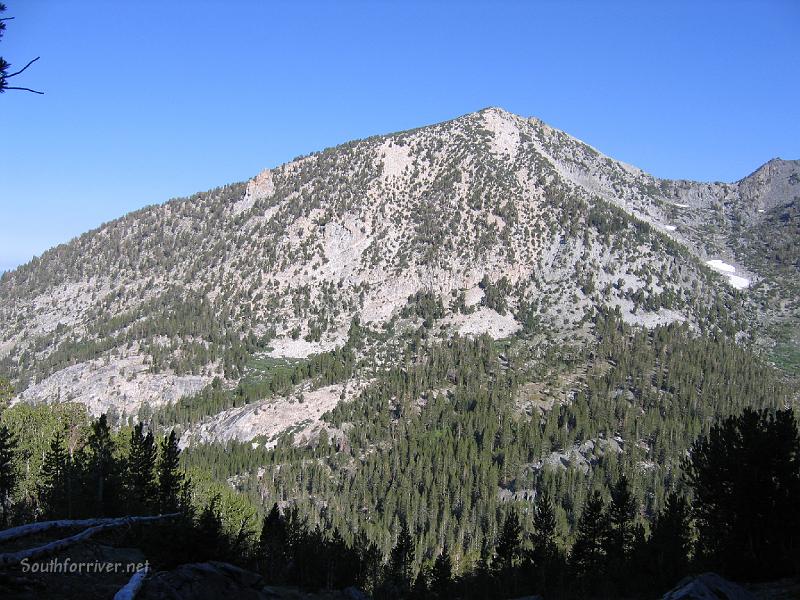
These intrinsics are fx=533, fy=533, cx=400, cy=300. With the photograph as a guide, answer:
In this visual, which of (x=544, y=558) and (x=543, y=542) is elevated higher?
(x=543, y=542)

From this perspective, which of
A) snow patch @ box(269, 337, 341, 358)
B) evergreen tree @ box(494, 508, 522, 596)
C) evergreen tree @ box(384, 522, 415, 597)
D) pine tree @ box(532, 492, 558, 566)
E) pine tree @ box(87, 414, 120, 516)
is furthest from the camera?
snow patch @ box(269, 337, 341, 358)

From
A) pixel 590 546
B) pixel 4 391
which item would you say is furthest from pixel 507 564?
pixel 4 391

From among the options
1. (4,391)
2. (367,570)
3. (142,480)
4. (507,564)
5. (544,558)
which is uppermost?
(4,391)

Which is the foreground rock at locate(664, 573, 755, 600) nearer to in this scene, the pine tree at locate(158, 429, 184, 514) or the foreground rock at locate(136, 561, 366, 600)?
the foreground rock at locate(136, 561, 366, 600)

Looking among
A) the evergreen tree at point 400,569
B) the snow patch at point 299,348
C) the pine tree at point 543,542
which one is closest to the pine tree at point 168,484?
the evergreen tree at point 400,569

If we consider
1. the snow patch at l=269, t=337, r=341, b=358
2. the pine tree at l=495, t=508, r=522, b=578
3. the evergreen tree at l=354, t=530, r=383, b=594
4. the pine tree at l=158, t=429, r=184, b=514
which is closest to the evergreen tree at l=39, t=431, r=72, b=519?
the pine tree at l=158, t=429, r=184, b=514

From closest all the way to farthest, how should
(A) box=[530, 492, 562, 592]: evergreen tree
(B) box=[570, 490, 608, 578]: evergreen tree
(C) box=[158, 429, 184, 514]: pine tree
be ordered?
(B) box=[570, 490, 608, 578]: evergreen tree → (C) box=[158, 429, 184, 514]: pine tree → (A) box=[530, 492, 562, 592]: evergreen tree

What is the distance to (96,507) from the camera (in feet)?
207

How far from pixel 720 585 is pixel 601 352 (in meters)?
161

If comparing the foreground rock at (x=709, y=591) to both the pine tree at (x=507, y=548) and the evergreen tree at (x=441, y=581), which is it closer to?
the pine tree at (x=507, y=548)

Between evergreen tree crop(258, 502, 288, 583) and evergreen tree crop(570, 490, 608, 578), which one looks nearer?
evergreen tree crop(570, 490, 608, 578)

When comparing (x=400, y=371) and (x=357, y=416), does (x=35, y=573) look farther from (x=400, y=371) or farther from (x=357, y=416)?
(x=400, y=371)

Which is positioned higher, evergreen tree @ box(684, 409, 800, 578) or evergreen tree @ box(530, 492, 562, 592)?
evergreen tree @ box(684, 409, 800, 578)

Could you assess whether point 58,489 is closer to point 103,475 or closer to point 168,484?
point 103,475
